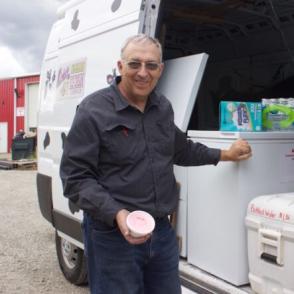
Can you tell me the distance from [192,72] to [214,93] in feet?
6.36

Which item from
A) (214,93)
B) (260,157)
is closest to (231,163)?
(260,157)

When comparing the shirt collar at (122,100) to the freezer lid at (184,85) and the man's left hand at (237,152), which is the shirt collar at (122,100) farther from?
the freezer lid at (184,85)

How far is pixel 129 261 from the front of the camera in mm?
2230

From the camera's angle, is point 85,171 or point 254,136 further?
point 254,136

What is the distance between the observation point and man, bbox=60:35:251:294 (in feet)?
7.08

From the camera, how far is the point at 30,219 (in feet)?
25.4

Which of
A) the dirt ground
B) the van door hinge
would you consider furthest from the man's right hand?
the dirt ground

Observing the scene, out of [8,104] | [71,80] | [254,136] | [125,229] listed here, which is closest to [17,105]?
[8,104]

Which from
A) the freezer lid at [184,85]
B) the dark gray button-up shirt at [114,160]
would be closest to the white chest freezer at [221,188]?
the freezer lid at [184,85]

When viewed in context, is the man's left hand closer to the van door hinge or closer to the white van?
the white van

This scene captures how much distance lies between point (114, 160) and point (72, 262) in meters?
2.75

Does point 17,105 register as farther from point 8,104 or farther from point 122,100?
point 122,100

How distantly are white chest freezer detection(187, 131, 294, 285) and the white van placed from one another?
Result: 0.01 metres

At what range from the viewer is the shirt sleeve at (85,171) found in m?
2.09
